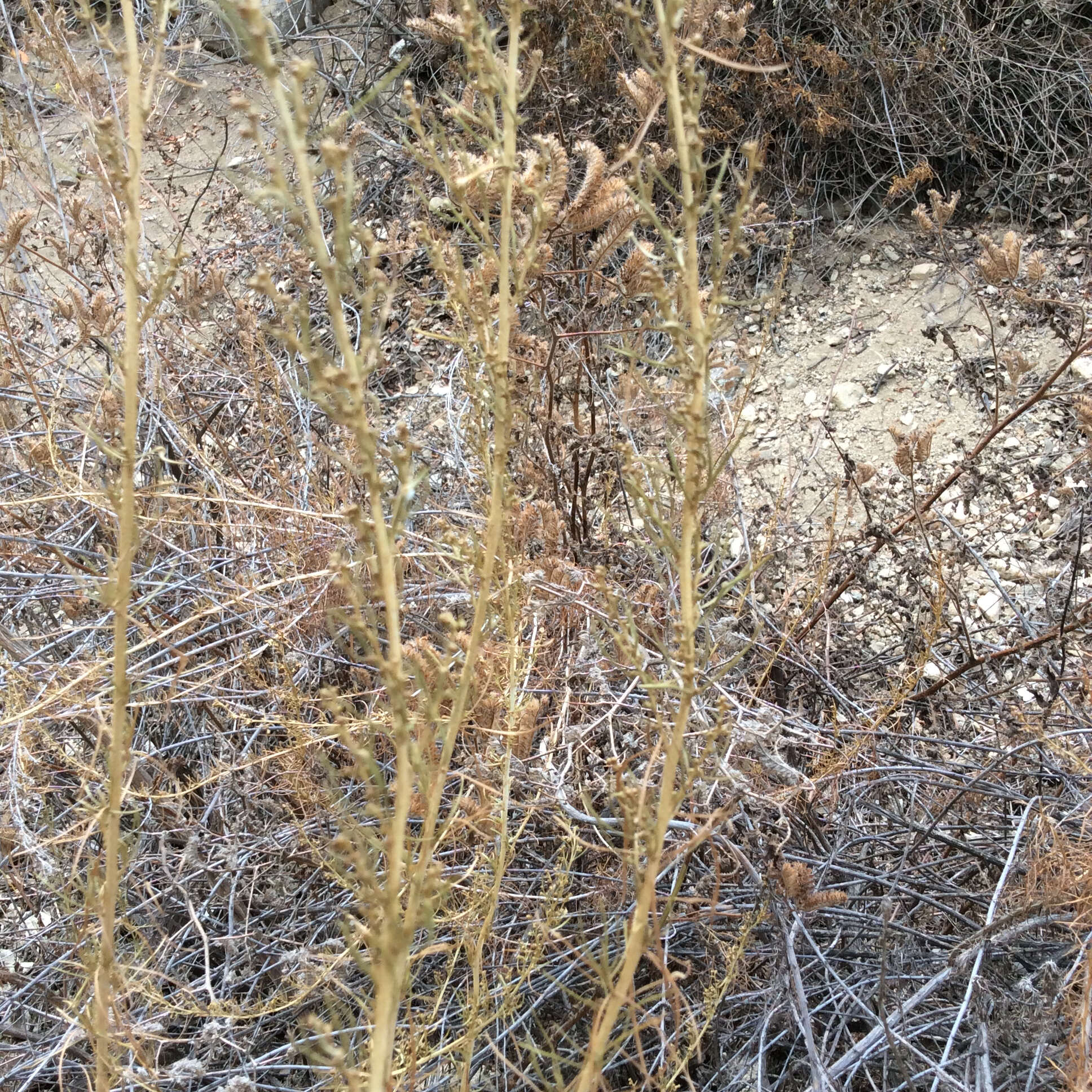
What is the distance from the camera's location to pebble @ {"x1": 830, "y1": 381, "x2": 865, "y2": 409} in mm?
3539

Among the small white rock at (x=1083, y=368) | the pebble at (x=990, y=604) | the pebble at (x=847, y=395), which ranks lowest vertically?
the pebble at (x=990, y=604)

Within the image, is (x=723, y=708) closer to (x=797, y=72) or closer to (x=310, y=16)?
(x=797, y=72)

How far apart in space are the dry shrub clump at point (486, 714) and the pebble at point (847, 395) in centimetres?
72

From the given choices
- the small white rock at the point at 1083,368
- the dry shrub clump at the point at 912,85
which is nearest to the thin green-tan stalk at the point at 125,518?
the dry shrub clump at the point at 912,85

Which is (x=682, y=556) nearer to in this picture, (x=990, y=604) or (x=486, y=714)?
(x=486, y=714)

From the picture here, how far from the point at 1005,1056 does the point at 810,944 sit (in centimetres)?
32

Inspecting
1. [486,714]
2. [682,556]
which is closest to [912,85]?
[486,714]

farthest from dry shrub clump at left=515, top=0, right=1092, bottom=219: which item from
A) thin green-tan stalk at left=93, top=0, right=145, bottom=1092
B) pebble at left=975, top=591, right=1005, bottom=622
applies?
thin green-tan stalk at left=93, top=0, right=145, bottom=1092

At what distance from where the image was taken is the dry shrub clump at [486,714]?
95cm

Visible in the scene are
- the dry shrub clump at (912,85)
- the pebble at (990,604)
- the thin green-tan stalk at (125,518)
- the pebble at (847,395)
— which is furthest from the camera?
the dry shrub clump at (912,85)

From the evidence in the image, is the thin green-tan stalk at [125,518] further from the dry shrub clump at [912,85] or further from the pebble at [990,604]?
the dry shrub clump at [912,85]

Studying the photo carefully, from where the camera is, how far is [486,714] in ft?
6.08

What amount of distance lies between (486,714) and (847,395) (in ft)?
7.44

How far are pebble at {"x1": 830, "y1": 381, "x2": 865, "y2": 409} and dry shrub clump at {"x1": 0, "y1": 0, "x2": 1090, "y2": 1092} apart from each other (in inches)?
28.5
